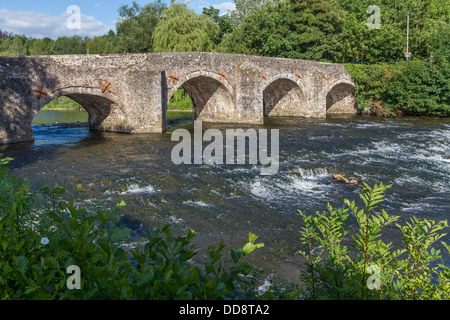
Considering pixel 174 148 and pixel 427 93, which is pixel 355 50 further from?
pixel 174 148

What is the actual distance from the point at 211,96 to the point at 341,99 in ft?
38.5

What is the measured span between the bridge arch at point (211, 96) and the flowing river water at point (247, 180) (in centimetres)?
518

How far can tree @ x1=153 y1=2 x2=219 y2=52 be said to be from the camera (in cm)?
3020

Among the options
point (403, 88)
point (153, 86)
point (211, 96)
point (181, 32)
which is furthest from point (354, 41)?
point (153, 86)

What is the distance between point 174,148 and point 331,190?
7038mm

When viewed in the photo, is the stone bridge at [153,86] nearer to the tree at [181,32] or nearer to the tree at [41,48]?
the tree at [181,32]

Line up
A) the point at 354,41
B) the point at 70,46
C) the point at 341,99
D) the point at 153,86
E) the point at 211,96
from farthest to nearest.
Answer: the point at 70,46
the point at 354,41
the point at 341,99
the point at 211,96
the point at 153,86

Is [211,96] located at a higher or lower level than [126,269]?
higher

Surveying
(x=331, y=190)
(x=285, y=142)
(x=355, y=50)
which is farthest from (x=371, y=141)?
(x=355, y=50)

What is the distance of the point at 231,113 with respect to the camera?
23.2 meters

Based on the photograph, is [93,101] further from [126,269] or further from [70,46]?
[70,46]

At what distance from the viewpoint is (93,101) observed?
1936cm

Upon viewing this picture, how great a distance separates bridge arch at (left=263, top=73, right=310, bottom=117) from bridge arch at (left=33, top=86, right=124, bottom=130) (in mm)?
10439

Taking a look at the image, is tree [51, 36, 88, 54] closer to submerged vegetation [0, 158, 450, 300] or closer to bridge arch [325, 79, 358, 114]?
bridge arch [325, 79, 358, 114]
